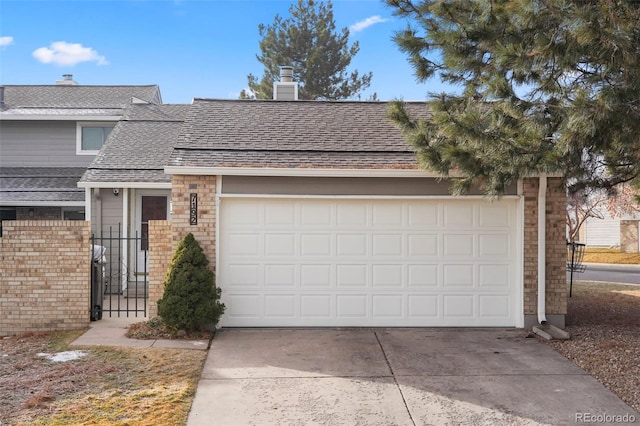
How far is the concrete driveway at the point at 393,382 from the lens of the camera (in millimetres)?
5508

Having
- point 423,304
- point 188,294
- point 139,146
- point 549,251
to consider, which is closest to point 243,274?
point 188,294

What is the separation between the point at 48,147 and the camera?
642 inches

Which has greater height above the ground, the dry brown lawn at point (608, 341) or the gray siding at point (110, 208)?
the gray siding at point (110, 208)

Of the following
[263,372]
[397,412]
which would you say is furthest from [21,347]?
[397,412]

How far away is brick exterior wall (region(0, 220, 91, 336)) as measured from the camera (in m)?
9.04

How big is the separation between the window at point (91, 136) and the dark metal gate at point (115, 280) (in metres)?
4.19

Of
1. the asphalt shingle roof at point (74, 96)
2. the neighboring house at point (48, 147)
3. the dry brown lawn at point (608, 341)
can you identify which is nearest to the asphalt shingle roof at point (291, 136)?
the dry brown lawn at point (608, 341)

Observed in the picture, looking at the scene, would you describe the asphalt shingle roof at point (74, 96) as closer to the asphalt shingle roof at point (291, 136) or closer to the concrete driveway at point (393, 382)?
the asphalt shingle roof at point (291, 136)

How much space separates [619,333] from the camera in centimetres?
880

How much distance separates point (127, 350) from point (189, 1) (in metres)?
9.64

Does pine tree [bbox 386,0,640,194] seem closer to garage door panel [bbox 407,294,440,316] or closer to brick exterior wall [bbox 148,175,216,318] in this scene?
garage door panel [bbox 407,294,440,316]

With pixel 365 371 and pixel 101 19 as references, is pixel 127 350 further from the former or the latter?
pixel 101 19

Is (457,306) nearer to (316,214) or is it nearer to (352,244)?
(352,244)

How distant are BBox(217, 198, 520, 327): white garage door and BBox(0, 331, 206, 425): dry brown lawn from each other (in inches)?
76.2
